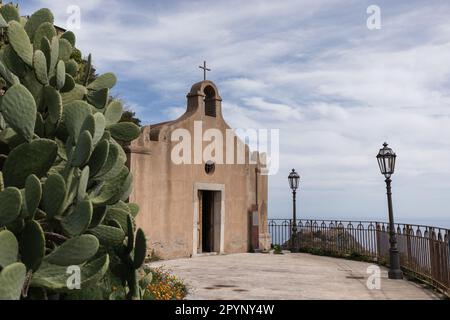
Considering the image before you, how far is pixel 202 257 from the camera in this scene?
13500 mm

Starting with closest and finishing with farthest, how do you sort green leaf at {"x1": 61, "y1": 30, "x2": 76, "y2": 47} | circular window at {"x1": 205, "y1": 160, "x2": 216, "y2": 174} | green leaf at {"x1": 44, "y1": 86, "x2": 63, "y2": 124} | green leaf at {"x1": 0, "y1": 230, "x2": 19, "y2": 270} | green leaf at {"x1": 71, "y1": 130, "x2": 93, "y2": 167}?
green leaf at {"x1": 0, "y1": 230, "x2": 19, "y2": 270}
green leaf at {"x1": 71, "y1": 130, "x2": 93, "y2": 167}
green leaf at {"x1": 44, "y1": 86, "x2": 63, "y2": 124}
green leaf at {"x1": 61, "y1": 30, "x2": 76, "y2": 47}
circular window at {"x1": 205, "y1": 160, "x2": 216, "y2": 174}

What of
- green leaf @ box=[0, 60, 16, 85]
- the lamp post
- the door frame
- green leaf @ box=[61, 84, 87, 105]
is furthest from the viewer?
the lamp post

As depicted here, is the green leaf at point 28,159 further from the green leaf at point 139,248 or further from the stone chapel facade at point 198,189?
the stone chapel facade at point 198,189

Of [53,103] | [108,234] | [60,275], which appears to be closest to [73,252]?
[60,275]

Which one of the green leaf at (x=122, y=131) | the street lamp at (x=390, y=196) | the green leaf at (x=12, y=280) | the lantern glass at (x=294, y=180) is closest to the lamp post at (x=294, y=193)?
the lantern glass at (x=294, y=180)

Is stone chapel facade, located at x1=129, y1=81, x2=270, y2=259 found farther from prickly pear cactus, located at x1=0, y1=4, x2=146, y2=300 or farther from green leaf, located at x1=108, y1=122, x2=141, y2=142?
prickly pear cactus, located at x1=0, y1=4, x2=146, y2=300

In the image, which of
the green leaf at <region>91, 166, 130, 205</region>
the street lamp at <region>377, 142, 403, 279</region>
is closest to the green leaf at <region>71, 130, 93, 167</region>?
the green leaf at <region>91, 166, 130, 205</region>

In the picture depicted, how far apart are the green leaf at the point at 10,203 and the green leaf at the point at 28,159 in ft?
1.06

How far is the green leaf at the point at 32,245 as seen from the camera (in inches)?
99.0

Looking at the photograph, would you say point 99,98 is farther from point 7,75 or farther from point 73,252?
point 73,252

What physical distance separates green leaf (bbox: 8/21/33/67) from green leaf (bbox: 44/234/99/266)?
1338 millimetres

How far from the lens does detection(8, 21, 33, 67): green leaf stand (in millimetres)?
3061

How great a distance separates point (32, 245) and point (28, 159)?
0.55 metres

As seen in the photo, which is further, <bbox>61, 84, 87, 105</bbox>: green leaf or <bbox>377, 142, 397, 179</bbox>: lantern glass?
<bbox>377, 142, 397, 179</bbox>: lantern glass
